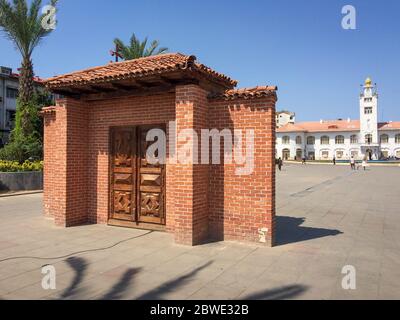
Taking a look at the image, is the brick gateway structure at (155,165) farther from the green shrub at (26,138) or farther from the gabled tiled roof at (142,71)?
the green shrub at (26,138)

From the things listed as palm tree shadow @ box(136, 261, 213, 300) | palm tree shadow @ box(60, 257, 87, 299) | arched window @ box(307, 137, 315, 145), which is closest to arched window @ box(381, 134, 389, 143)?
arched window @ box(307, 137, 315, 145)

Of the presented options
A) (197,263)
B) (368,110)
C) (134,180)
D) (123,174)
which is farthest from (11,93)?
(368,110)

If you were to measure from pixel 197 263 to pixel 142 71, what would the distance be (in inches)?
147

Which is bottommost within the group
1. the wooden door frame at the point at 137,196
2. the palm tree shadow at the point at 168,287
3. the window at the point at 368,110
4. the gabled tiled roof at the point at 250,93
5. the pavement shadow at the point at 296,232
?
the palm tree shadow at the point at 168,287

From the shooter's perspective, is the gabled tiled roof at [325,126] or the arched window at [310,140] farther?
the arched window at [310,140]

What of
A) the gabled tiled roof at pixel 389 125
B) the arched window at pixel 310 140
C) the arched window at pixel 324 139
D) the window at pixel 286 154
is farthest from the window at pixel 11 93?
the gabled tiled roof at pixel 389 125

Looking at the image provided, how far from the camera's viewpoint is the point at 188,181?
614 centimetres

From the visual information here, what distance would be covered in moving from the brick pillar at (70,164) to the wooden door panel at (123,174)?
884 millimetres

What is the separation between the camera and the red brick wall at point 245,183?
609 centimetres

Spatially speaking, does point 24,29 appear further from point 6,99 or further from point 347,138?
point 347,138

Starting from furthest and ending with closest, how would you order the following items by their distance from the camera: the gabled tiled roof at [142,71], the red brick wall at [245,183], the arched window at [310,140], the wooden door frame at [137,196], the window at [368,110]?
the arched window at [310,140], the window at [368,110], the wooden door frame at [137,196], the red brick wall at [245,183], the gabled tiled roof at [142,71]
